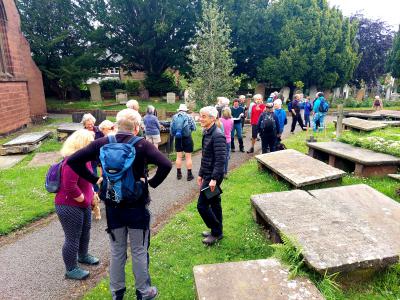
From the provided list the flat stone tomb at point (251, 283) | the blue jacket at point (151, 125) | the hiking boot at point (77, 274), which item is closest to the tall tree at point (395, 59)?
the blue jacket at point (151, 125)

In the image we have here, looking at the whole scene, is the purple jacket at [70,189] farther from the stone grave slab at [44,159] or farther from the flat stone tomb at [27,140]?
the flat stone tomb at [27,140]

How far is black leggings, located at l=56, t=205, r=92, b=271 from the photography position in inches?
150

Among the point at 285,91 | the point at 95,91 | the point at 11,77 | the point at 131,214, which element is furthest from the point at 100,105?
the point at 131,214

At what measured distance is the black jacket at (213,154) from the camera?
4.39 meters

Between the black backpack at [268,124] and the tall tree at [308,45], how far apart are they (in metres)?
18.7

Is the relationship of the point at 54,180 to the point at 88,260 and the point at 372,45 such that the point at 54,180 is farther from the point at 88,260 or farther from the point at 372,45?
the point at 372,45

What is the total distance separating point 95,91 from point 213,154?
2915 cm

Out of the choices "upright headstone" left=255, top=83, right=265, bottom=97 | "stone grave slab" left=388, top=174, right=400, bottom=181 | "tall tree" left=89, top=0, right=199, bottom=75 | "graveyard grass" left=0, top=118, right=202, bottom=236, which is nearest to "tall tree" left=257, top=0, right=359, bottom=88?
"upright headstone" left=255, top=83, right=265, bottom=97

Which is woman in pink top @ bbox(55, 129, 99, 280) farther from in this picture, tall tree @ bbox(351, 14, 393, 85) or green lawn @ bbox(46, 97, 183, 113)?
tall tree @ bbox(351, 14, 393, 85)

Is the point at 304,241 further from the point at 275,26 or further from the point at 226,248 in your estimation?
the point at 275,26

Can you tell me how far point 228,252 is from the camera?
4434 mm

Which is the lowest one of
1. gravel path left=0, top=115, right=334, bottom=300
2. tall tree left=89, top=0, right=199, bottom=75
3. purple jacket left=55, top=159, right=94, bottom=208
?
gravel path left=0, top=115, right=334, bottom=300

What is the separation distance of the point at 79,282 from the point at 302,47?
25615 mm

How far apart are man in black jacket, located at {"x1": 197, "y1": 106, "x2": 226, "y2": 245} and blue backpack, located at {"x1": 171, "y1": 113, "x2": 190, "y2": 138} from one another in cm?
287
